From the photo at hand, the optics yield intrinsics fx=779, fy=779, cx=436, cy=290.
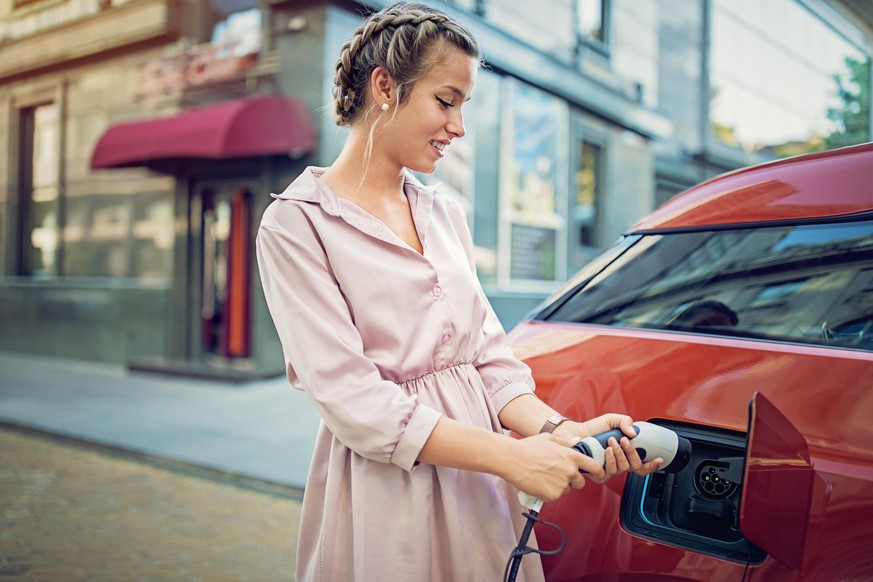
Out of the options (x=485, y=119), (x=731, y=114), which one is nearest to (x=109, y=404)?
(x=485, y=119)

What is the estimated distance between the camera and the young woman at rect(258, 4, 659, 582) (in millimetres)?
1399

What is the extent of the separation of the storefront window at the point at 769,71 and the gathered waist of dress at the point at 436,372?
14800 millimetres

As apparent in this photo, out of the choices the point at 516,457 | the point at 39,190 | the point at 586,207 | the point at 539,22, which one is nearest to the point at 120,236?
the point at 39,190

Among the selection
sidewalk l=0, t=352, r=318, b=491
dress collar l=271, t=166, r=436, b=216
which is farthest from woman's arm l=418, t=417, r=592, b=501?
sidewalk l=0, t=352, r=318, b=491

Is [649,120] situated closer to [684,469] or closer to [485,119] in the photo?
[485,119]

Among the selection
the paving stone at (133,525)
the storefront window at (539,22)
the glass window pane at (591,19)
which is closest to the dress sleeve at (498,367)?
the paving stone at (133,525)

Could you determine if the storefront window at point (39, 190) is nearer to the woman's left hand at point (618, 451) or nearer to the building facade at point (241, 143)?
the building facade at point (241, 143)

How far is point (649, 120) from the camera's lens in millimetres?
15195

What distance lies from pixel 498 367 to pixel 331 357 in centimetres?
45

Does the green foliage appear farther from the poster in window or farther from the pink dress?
the pink dress

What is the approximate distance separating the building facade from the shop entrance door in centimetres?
3

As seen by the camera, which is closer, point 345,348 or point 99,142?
point 345,348

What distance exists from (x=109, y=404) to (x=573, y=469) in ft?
26.1

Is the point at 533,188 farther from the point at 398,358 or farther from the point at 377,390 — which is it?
the point at 377,390
